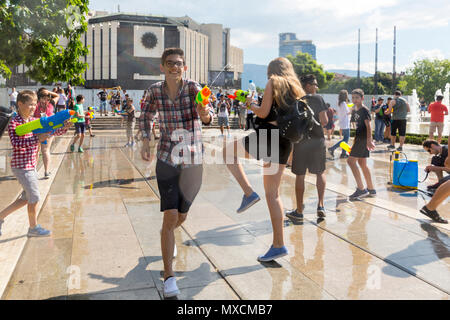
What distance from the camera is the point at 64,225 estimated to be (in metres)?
5.20

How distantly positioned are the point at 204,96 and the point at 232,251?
70.5 inches

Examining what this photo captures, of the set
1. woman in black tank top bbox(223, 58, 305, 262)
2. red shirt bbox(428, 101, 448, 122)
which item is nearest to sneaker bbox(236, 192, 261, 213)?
woman in black tank top bbox(223, 58, 305, 262)

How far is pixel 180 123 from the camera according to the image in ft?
11.3

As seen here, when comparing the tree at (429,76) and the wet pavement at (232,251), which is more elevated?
the tree at (429,76)

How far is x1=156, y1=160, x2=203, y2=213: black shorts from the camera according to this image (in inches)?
130

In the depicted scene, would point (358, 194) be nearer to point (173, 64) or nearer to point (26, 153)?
point (173, 64)

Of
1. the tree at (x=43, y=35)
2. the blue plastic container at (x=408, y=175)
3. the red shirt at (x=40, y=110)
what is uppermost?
→ the tree at (x=43, y=35)

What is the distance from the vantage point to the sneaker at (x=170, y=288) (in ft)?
10.5

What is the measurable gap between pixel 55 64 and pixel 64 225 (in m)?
6.12

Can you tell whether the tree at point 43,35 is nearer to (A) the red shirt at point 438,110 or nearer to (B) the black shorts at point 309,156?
(B) the black shorts at point 309,156

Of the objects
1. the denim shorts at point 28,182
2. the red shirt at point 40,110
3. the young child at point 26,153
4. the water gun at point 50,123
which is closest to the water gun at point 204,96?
the water gun at point 50,123

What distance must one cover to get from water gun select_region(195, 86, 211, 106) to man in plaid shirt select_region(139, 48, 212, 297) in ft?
0.21

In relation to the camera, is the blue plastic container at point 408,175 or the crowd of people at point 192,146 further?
the blue plastic container at point 408,175
